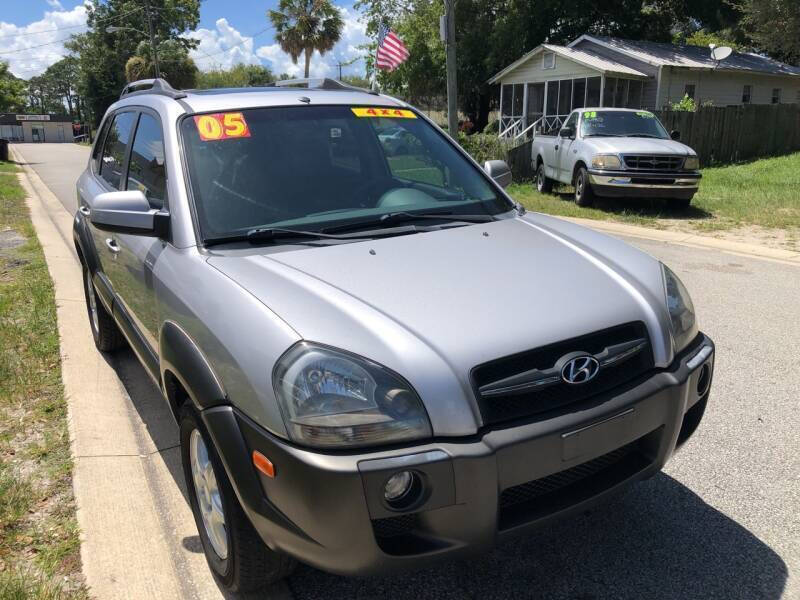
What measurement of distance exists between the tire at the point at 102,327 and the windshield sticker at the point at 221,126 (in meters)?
2.12

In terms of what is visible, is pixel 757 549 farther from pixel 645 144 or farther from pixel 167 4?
pixel 167 4

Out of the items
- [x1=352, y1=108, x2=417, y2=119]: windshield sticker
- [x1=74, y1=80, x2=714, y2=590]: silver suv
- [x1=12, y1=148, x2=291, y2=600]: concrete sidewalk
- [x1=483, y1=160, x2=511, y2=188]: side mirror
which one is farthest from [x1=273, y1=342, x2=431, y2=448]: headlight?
[x1=483, y1=160, x2=511, y2=188]: side mirror

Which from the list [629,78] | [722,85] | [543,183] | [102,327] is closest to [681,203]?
[543,183]

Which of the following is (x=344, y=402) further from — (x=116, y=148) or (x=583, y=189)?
(x=583, y=189)

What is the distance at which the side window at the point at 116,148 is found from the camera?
3.99 meters

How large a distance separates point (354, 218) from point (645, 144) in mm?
9723

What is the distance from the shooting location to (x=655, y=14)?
107 feet

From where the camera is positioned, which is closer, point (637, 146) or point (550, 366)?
point (550, 366)

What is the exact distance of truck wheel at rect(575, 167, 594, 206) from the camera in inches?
460

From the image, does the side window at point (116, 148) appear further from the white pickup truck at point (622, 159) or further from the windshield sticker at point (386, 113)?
the white pickup truck at point (622, 159)

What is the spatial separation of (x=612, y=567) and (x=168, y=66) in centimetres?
5216

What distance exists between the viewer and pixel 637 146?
1124 centimetres

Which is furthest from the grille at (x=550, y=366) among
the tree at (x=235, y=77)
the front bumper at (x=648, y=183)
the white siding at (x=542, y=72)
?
the tree at (x=235, y=77)

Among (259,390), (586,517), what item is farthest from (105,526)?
(586,517)
